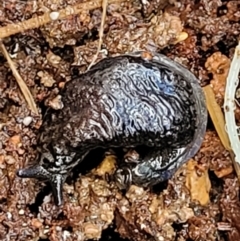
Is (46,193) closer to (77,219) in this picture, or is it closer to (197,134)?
(77,219)

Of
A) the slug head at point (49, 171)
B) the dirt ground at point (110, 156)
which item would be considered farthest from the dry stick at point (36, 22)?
the slug head at point (49, 171)

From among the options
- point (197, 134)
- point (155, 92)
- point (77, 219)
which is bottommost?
point (77, 219)

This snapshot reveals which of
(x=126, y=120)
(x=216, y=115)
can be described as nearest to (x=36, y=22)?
(x=126, y=120)

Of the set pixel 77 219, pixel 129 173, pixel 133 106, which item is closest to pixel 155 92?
pixel 133 106

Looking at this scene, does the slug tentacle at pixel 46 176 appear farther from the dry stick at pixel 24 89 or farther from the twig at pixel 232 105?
the twig at pixel 232 105

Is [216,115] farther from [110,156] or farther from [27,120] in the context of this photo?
[27,120]

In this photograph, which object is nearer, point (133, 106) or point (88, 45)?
point (133, 106)
